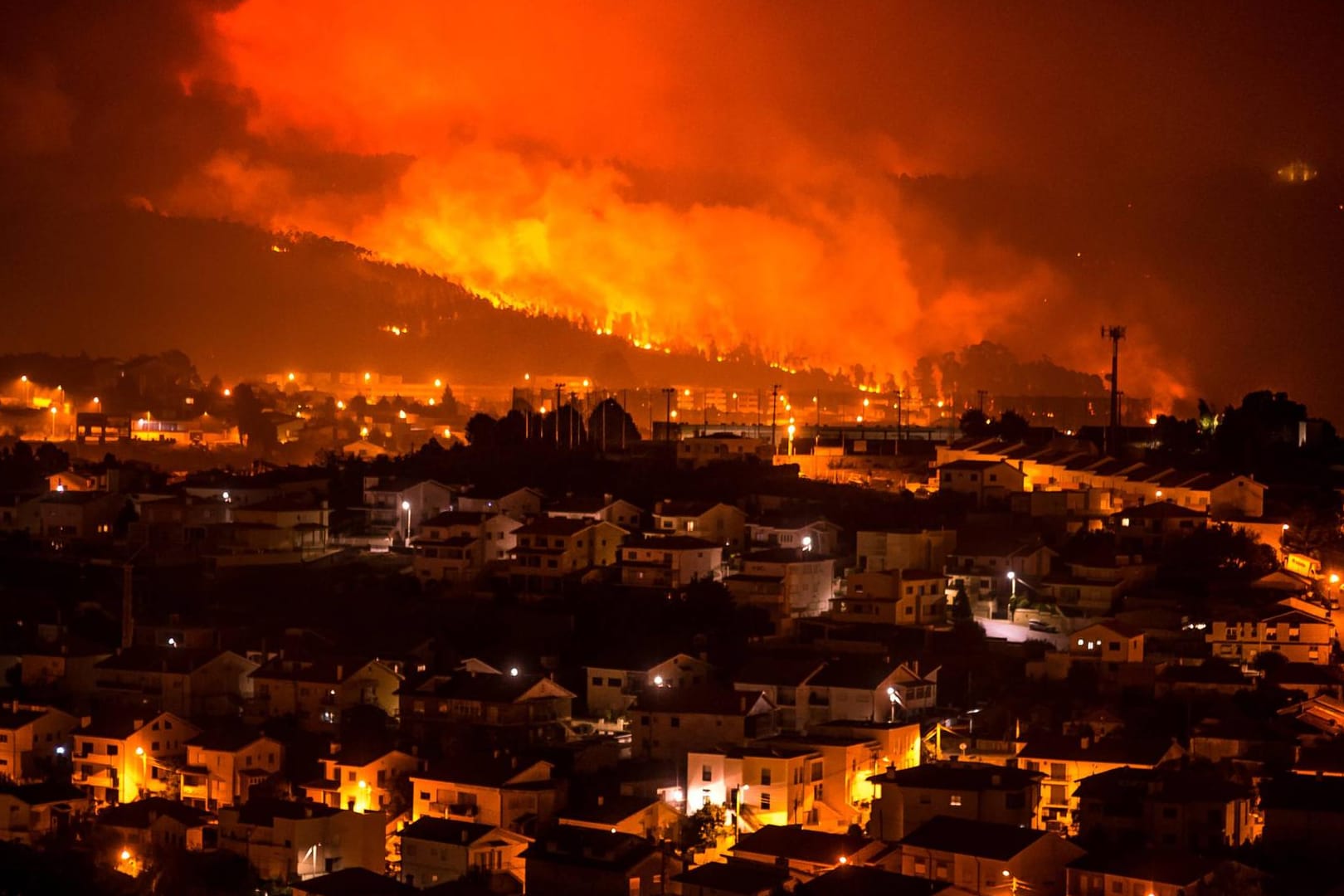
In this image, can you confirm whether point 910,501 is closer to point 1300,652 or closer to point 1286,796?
point 1300,652

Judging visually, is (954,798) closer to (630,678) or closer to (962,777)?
(962,777)

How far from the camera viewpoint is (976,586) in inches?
789

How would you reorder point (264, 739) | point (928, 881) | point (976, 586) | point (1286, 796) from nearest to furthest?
1. point (928, 881)
2. point (1286, 796)
3. point (264, 739)
4. point (976, 586)

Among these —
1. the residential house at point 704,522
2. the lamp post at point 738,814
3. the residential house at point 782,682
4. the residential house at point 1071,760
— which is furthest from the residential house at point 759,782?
the residential house at point 704,522

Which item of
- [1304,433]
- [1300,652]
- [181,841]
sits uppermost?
[1304,433]

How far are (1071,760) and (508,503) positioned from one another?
926cm

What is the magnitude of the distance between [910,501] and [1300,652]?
563 cm

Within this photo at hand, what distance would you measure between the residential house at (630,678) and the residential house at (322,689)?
5.23ft

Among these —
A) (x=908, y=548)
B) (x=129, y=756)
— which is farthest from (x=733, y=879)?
(x=908, y=548)

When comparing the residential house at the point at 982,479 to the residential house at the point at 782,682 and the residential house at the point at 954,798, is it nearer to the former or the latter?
the residential house at the point at 782,682

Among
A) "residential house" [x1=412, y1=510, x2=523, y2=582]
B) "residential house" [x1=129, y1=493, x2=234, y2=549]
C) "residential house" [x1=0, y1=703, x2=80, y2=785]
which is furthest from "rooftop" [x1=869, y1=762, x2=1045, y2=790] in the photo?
"residential house" [x1=129, y1=493, x2=234, y2=549]

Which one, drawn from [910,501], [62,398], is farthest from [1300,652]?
[62,398]

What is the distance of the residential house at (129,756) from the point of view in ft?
55.6

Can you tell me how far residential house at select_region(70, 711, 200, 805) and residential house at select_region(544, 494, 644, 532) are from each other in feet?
19.2
